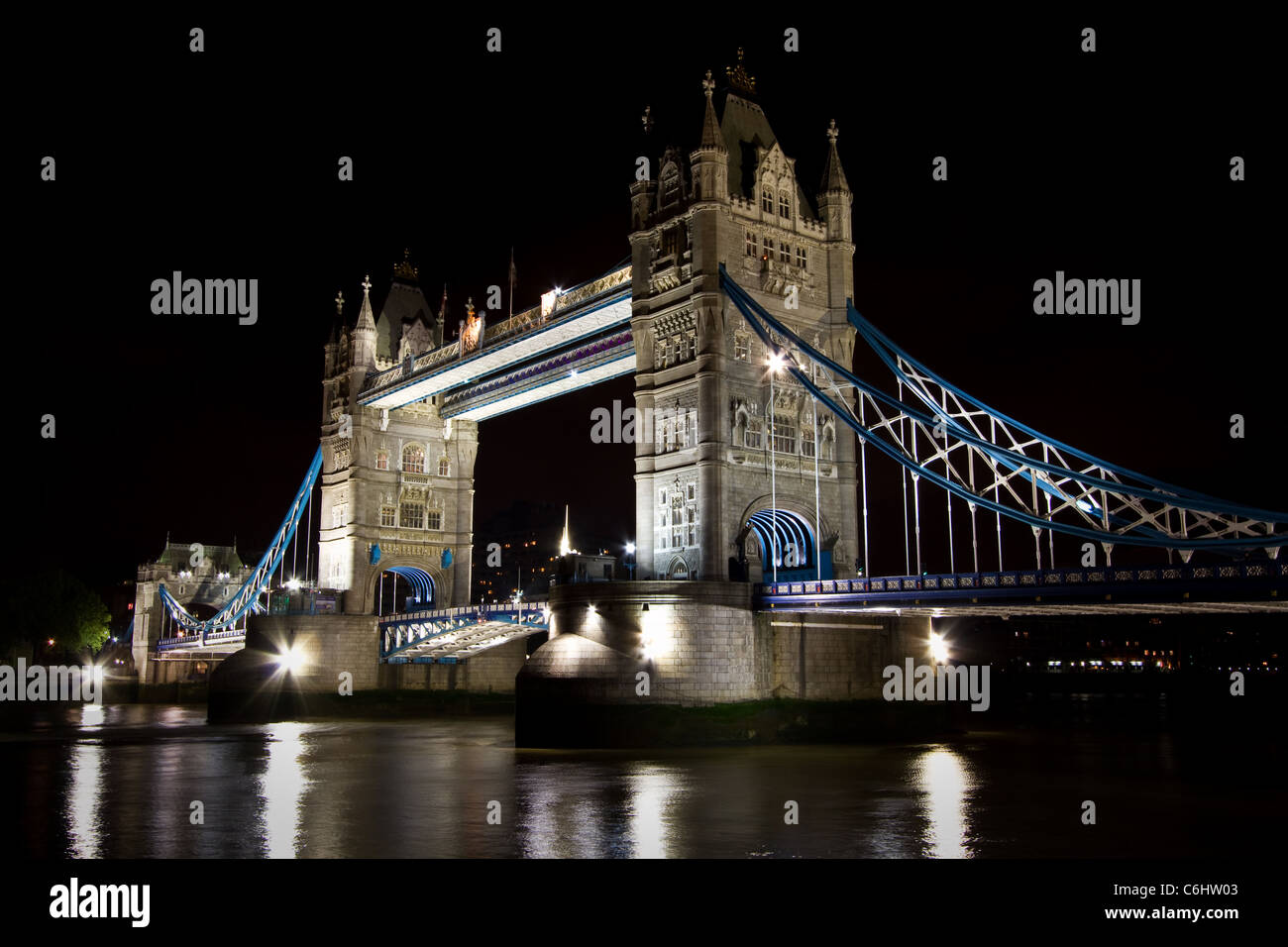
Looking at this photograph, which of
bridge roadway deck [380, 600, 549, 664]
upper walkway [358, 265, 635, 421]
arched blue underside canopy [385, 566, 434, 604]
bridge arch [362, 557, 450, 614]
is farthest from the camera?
arched blue underside canopy [385, 566, 434, 604]

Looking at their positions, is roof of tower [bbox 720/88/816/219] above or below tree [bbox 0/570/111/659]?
above

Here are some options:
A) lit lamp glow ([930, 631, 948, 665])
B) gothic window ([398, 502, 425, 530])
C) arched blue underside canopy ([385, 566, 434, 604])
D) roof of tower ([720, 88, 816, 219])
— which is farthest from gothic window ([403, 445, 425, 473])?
lit lamp glow ([930, 631, 948, 665])

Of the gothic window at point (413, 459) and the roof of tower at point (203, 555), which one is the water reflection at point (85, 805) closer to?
the gothic window at point (413, 459)

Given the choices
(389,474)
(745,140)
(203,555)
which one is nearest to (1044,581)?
(745,140)

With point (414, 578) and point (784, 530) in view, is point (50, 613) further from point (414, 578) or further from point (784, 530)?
point (784, 530)

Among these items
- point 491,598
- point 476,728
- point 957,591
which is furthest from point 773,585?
point 491,598

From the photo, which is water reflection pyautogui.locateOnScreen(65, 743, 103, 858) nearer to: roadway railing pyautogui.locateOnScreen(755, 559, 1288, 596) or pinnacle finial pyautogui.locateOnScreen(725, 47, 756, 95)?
roadway railing pyautogui.locateOnScreen(755, 559, 1288, 596)

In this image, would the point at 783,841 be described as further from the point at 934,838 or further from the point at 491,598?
the point at 491,598

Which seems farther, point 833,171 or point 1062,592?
point 833,171
